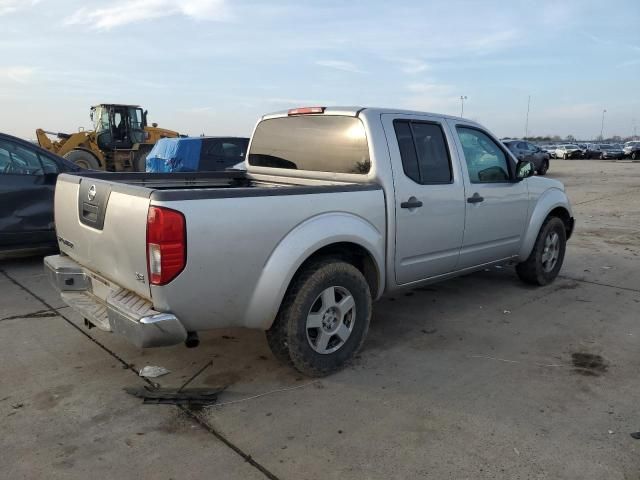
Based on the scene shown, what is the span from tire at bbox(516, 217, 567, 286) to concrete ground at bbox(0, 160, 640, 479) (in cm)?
68

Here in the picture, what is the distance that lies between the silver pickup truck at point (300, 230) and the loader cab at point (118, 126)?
15.6 metres

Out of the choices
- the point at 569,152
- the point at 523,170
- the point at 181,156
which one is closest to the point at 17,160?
the point at 181,156

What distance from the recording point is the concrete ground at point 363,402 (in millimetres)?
2693

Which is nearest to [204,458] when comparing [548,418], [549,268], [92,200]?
[92,200]

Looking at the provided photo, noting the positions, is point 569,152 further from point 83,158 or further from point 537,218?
point 537,218

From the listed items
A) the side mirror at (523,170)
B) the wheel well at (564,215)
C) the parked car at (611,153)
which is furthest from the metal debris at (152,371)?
the parked car at (611,153)

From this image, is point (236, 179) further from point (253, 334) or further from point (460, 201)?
point (460, 201)

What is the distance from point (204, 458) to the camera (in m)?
2.72

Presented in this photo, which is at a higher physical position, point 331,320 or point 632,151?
point 632,151

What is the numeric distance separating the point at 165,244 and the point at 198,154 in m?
9.12

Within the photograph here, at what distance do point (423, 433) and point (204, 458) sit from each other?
3.99 feet

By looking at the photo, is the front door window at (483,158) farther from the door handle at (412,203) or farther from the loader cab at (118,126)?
the loader cab at (118,126)

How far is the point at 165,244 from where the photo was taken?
9.30 ft

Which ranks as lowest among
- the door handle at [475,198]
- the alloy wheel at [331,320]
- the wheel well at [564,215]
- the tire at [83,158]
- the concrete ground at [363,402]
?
the concrete ground at [363,402]
